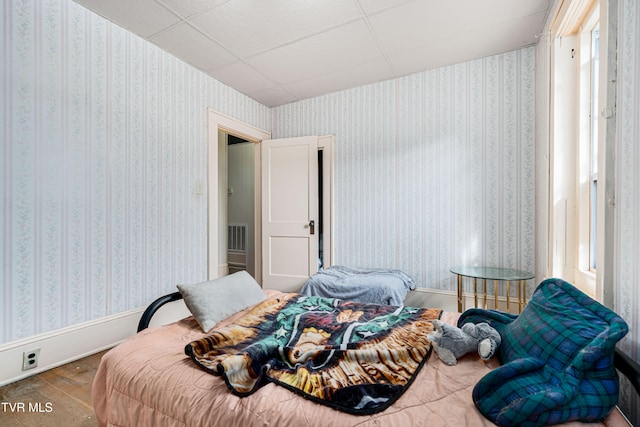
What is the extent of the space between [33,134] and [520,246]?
13.4 feet

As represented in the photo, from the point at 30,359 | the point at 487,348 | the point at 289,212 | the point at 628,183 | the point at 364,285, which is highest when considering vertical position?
the point at 628,183

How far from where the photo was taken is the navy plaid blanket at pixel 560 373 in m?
0.86

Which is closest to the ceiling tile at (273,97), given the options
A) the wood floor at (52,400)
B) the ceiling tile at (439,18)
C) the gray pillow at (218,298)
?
the ceiling tile at (439,18)

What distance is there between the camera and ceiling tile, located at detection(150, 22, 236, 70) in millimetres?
2533

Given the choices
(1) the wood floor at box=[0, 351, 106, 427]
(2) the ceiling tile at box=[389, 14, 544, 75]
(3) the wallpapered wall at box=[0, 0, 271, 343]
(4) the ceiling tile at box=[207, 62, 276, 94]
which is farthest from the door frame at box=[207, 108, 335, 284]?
(1) the wood floor at box=[0, 351, 106, 427]

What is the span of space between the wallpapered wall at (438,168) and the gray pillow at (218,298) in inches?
74.1

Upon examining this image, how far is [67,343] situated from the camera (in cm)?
209

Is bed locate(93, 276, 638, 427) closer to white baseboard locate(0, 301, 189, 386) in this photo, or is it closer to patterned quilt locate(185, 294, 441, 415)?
patterned quilt locate(185, 294, 441, 415)

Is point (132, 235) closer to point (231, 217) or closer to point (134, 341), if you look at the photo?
point (134, 341)

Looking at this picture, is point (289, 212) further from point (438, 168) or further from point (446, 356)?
point (446, 356)

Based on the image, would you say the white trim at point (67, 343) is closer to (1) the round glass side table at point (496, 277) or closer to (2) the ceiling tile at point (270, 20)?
(2) the ceiling tile at point (270, 20)

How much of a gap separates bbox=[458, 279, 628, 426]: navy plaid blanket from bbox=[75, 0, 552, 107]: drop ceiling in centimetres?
227

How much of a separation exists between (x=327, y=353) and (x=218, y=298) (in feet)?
2.81

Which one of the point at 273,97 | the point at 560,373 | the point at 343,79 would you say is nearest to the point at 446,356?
the point at 560,373
